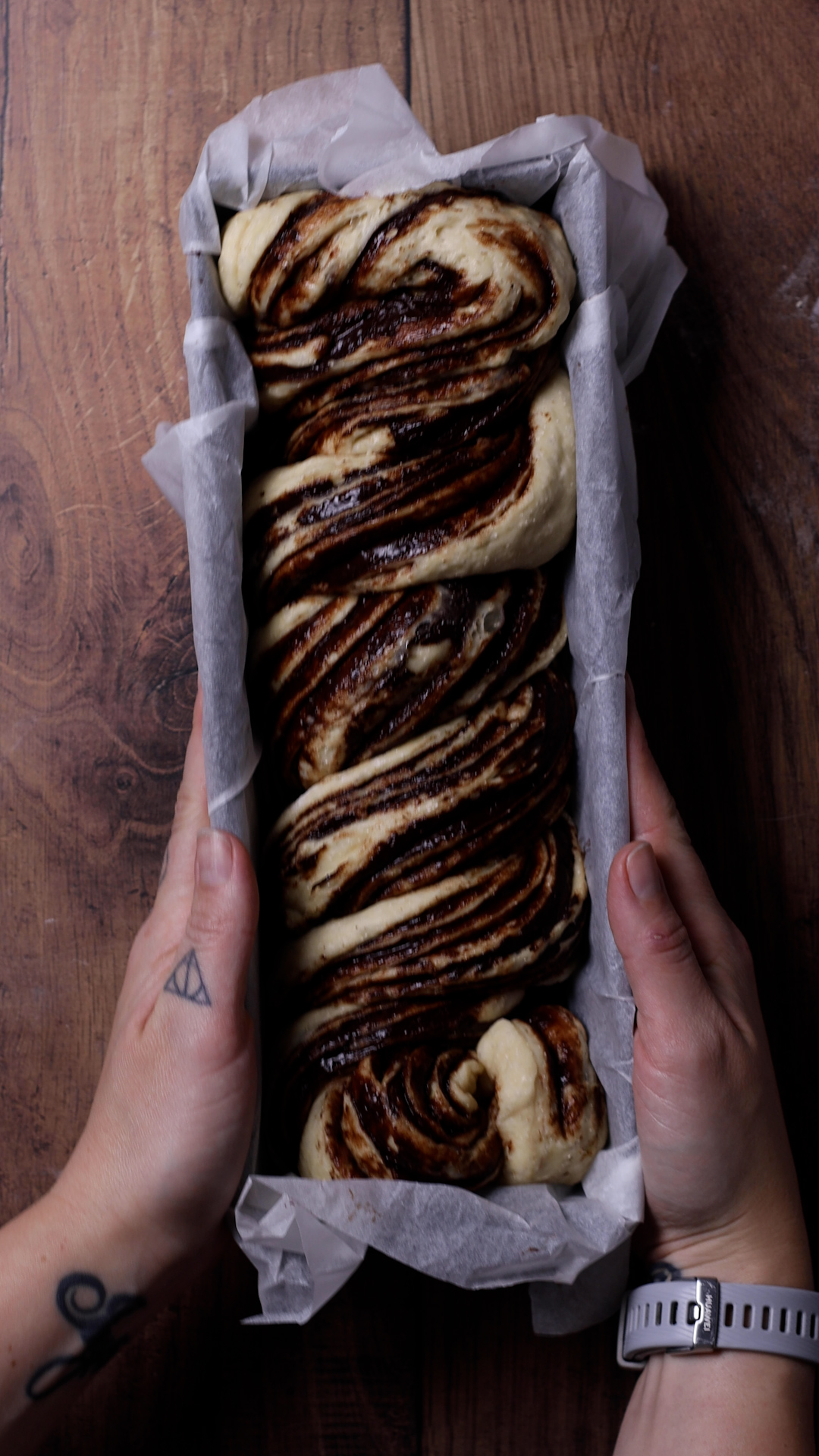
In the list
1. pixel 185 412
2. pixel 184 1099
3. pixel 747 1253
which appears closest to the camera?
pixel 184 1099

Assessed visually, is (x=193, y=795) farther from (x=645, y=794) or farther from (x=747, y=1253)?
(x=747, y=1253)

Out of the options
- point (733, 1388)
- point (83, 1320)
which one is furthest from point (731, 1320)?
point (83, 1320)

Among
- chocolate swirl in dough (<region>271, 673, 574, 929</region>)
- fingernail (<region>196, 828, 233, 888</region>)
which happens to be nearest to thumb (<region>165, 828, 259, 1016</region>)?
fingernail (<region>196, 828, 233, 888</region>)

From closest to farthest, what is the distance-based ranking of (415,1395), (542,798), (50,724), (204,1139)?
(204,1139) < (542,798) < (415,1395) < (50,724)

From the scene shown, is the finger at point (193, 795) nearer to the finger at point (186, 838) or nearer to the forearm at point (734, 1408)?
the finger at point (186, 838)

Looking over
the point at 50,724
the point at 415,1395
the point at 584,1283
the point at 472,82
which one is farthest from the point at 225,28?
the point at 415,1395

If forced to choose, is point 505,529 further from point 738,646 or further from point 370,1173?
point 370,1173

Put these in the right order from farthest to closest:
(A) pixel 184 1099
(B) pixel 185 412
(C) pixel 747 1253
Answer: (B) pixel 185 412
(C) pixel 747 1253
(A) pixel 184 1099

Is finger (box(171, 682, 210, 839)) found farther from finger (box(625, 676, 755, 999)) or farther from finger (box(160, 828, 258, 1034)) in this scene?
finger (box(625, 676, 755, 999))
